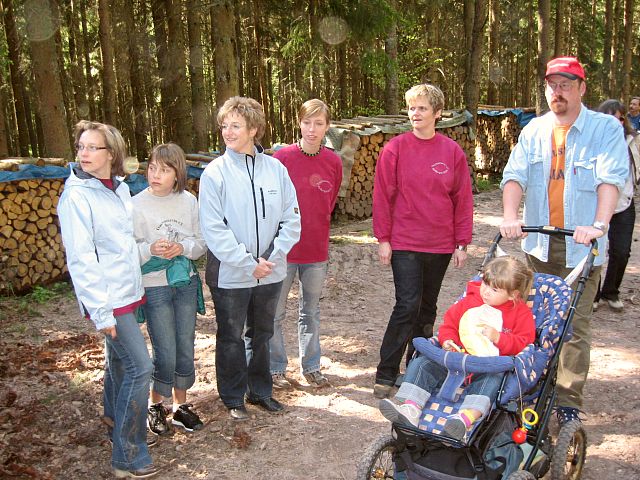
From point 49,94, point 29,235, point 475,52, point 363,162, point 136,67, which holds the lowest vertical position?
point 29,235

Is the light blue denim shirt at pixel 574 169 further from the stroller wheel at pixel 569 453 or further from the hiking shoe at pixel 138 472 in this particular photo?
the hiking shoe at pixel 138 472

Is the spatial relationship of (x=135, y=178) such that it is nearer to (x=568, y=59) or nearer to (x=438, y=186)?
(x=438, y=186)

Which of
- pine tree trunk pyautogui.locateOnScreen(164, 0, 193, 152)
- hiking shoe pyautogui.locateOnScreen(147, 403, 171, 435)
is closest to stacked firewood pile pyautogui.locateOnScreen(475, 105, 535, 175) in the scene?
pine tree trunk pyautogui.locateOnScreen(164, 0, 193, 152)

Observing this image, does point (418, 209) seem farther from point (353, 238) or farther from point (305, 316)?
point (353, 238)

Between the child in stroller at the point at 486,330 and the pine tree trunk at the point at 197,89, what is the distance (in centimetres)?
1069

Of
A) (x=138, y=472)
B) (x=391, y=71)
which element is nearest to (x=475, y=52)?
(x=391, y=71)

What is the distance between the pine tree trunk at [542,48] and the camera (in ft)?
45.4

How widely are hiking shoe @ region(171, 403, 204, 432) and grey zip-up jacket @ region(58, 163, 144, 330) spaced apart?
3.73ft

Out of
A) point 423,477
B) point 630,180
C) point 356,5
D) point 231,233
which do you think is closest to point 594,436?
point 423,477

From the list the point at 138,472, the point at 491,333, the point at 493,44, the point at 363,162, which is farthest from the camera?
the point at 493,44

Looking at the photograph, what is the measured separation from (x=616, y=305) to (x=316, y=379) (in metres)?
3.82

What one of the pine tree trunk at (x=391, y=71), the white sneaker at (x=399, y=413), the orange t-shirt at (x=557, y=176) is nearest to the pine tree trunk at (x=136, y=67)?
the pine tree trunk at (x=391, y=71)

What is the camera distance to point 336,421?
14.6 feet

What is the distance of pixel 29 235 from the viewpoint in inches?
302
